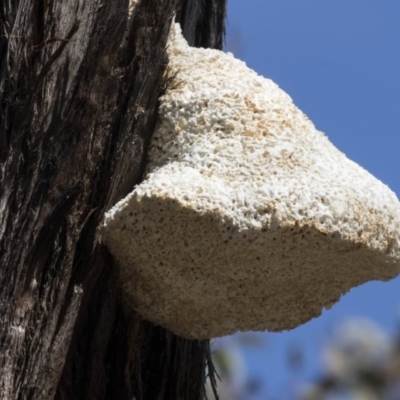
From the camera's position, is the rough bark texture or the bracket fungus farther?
the rough bark texture

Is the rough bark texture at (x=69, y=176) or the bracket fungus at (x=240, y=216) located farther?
the rough bark texture at (x=69, y=176)

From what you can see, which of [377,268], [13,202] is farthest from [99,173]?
[377,268]

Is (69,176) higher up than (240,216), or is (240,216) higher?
(69,176)

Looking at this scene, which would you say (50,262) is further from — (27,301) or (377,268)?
(377,268)

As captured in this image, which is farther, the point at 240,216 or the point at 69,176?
the point at 69,176
